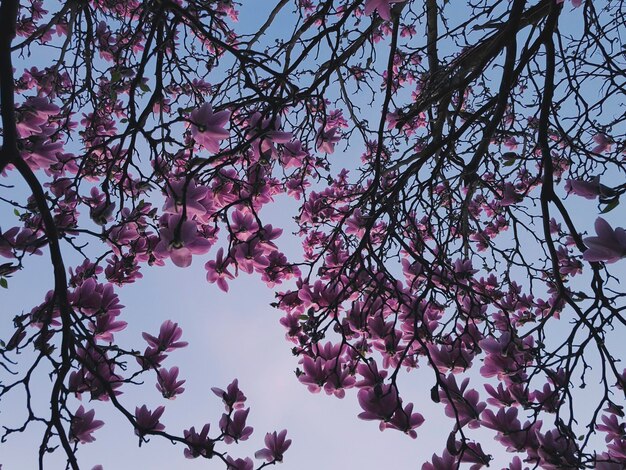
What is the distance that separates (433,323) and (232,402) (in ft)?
3.95

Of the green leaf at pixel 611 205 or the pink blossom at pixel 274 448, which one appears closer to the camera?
the green leaf at pixel 611 205

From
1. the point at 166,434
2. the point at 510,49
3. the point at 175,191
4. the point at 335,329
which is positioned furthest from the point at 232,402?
the point at 510,49

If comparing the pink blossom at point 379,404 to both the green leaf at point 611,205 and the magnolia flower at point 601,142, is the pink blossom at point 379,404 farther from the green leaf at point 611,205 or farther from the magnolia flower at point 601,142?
the magnolia flower at point 601,142

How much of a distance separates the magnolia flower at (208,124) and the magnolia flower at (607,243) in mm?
1301

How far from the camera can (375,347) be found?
2348 millimetres

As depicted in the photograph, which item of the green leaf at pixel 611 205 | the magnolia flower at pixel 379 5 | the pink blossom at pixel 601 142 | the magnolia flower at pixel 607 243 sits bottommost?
the magnolia flower at pixel 607 243

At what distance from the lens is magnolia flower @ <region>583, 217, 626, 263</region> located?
1.25 m

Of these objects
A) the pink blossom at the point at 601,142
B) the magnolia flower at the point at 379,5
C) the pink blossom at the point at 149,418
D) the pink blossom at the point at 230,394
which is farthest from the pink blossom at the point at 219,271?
the pink blossom at the point at 601,142

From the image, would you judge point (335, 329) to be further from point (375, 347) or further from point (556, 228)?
point (556, 228)

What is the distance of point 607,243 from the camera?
1269mm

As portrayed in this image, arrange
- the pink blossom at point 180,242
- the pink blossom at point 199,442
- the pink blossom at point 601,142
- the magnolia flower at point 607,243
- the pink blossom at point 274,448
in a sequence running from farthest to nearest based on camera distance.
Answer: the pink blossom at point 601,142
the pink blossom at point 274,448
the pink blossom at point 199,442
the pink blossom at point 180,242
the magnolia flower at point 607,243

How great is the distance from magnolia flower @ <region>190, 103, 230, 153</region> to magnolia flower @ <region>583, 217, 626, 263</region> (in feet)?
4.27

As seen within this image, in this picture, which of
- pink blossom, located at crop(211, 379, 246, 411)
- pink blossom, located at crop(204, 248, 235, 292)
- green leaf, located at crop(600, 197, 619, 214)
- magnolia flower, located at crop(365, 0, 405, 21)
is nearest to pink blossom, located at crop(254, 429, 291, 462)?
pink blossom, located at crop(211, 379, 246, 411)

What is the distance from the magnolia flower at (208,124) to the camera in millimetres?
1531
